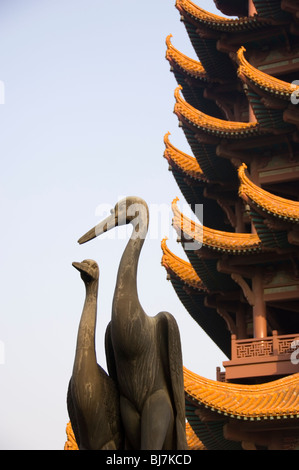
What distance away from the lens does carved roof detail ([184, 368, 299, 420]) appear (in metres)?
14.7

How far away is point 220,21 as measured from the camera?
69.2 ft

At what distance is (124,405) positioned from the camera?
5902mm

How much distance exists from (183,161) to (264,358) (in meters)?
6.76

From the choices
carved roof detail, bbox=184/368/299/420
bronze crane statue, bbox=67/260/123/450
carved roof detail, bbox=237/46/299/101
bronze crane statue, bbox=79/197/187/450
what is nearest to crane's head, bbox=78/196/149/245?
bronze crane statue, bbox=79/197/187/450

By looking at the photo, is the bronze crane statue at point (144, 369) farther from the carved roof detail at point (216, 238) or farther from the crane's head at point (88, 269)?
the carved roof detail at point (216, 238)

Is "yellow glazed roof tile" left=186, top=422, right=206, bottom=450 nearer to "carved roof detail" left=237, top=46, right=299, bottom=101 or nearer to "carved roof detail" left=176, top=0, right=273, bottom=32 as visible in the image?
"carved roof detail" left=237, top=46, right=299, bottom=101

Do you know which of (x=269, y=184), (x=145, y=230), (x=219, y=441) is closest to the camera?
(x=145, y=230)

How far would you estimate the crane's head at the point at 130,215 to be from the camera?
627cm

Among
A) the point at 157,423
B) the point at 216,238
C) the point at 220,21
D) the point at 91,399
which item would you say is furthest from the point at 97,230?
the point at 220,21

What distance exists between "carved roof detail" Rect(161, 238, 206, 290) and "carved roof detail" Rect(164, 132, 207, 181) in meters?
2.29

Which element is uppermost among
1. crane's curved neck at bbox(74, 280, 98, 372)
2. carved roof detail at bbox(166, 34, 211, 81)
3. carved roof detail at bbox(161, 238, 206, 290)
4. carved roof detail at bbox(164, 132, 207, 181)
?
carved roof detail at bbox(166, 34, 211, 81)

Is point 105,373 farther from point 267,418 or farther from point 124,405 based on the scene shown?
point 267,418
